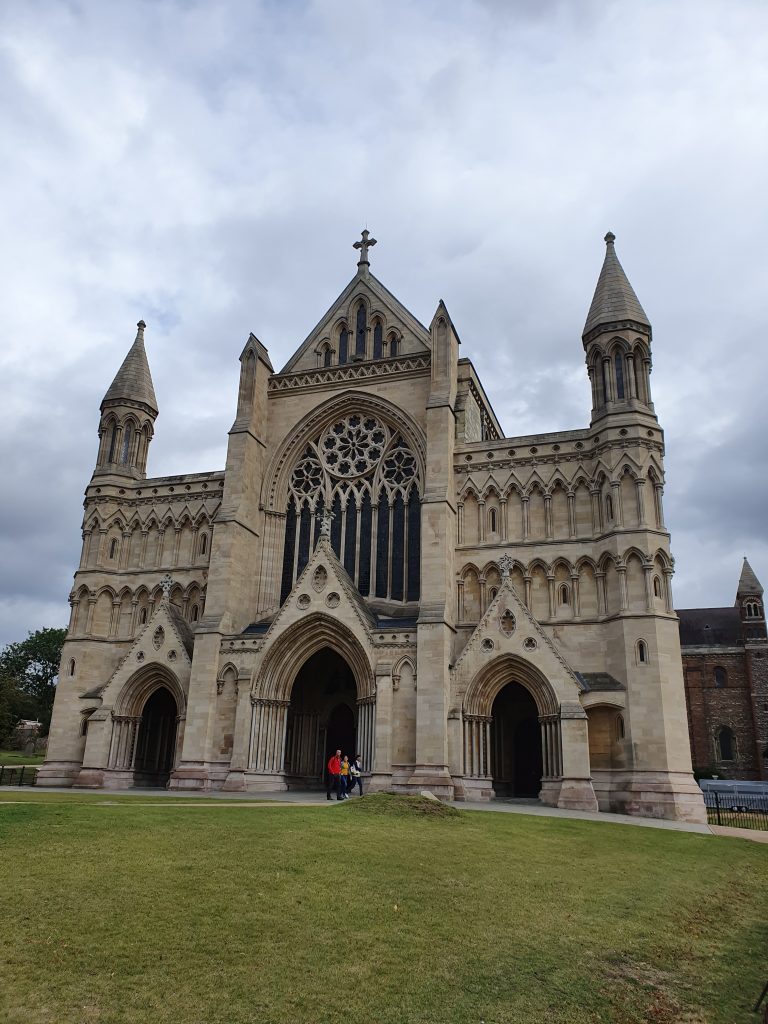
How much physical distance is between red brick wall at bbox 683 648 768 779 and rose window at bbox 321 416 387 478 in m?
38.1

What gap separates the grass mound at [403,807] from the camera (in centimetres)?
1992

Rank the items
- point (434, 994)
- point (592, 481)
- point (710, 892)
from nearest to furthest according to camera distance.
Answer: point (434, 994) < point (710, 892) < point (592, 481)

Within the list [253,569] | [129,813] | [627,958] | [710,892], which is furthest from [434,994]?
[253,569]

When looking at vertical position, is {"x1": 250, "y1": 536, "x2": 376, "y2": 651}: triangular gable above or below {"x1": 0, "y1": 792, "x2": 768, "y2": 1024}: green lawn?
above

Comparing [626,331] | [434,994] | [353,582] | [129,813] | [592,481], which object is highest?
[626,331]

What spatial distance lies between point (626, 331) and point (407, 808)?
23.3 metres

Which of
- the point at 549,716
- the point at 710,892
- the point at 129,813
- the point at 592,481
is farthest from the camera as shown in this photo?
the point at 592,481

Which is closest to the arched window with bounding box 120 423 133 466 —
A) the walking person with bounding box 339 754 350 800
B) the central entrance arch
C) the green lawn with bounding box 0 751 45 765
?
the central entrance arch

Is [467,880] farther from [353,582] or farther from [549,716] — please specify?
[353,582]

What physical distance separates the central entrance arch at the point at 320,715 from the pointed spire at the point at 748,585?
42099 mm

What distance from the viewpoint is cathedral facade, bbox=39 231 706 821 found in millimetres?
30625

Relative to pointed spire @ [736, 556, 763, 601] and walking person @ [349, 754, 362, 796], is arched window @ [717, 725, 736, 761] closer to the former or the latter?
pointed spire @ [736, 556, 763, 601]

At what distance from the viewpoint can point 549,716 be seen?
30281mm

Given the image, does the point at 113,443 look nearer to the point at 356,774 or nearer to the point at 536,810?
the point at 356,774
